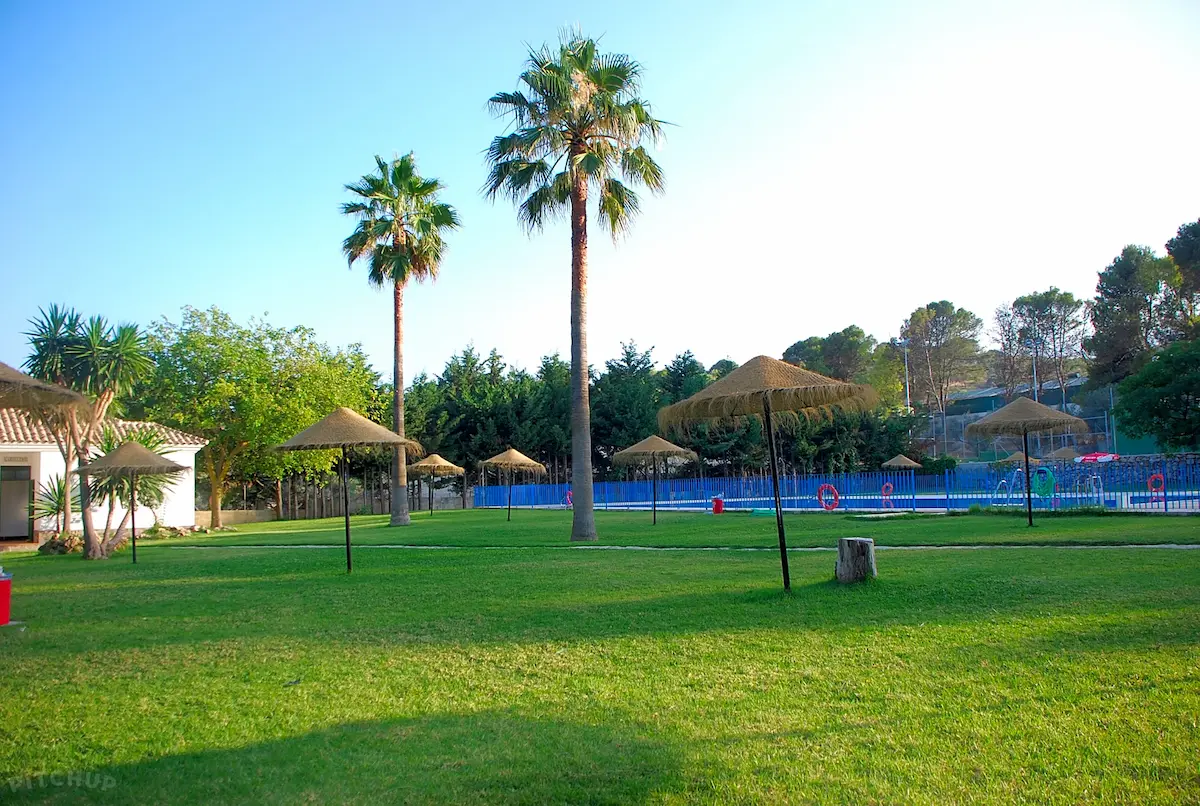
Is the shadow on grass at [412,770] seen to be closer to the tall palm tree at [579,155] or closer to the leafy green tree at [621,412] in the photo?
the tall palm tree at [579,155]

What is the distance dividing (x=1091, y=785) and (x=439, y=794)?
3.24m

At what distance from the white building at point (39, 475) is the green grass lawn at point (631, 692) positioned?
19.4m

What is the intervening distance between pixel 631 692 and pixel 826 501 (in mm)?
24970

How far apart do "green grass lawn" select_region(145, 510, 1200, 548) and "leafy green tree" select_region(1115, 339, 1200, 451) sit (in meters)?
15.1

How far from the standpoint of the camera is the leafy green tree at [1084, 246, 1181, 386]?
46.5 meters

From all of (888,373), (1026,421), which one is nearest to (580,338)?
(1026,421)

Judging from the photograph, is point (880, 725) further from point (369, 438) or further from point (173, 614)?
point (369, 438)

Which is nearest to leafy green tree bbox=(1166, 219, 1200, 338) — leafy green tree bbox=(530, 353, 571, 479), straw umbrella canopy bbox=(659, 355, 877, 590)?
leafy green tree bbox=(530, 353, 571, 479)

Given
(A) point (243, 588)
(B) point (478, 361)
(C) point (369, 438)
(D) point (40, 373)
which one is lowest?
(A) point (243, 588)

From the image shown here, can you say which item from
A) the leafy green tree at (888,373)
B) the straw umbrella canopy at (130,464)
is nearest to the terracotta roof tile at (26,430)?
the straw umbrella canopy at (130,464)

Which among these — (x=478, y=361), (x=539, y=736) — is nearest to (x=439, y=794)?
(x=539, y=736)

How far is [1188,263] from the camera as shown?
141 feet

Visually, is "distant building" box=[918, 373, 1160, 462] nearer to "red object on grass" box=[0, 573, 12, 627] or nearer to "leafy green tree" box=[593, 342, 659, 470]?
"leafy green tree" box=[593, 342, 659, 470]

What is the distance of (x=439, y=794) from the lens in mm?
4176
